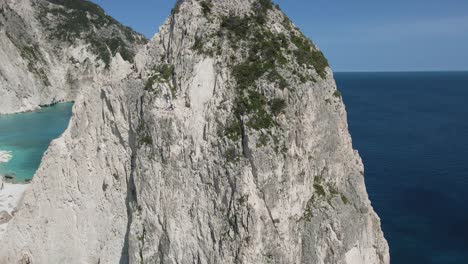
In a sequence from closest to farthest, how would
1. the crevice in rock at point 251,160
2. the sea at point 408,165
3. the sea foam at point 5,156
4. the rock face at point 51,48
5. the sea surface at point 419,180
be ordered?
the crevice in rock at point 251,160 → the sea surface at point 419,180 → the sea at point 408,165 → the sea foam at point 5,156 → the rock face at point 51,48

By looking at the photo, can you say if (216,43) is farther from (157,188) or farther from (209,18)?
(157,188)

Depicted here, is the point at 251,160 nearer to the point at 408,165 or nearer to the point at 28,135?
the point at 408,165

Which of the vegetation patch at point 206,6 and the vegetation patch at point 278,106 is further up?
the vegetation patch at point 206,6

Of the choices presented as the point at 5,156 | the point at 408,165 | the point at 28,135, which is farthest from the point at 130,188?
the point at 28,135

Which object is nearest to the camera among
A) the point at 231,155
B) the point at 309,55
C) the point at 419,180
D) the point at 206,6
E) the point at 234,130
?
the point at 231,155

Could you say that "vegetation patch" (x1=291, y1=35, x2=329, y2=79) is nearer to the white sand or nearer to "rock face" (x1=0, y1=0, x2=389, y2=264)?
"rock face" (x1=0, y1=0, x2=389, y2=264)

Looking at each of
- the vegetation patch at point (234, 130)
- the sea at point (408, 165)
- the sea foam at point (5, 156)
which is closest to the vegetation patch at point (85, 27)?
the sea at point (408, 165)

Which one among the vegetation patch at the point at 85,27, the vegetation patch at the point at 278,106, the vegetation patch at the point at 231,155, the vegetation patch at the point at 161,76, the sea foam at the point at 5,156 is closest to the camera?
the vegetation patch at the point at 231,155

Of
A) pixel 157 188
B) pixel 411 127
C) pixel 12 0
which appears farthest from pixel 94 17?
pixel 157 188

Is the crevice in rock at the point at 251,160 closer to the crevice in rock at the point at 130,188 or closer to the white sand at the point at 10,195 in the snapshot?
the crevice in rock at the point at 130,188
